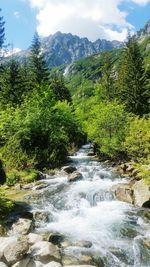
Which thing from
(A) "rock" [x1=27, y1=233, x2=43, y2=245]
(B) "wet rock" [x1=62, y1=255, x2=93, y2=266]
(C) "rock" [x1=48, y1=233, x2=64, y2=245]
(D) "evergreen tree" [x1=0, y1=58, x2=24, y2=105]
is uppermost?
(D) "evergreen tree" [x1=0, y1=58, x2=24, y2=105]

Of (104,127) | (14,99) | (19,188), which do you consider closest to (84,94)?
(14,99)

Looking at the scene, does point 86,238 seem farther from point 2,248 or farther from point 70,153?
point 70,153

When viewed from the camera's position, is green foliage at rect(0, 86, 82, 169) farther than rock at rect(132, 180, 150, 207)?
Yes

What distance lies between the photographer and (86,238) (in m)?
15.0

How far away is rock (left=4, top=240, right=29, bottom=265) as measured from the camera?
11.7 metres

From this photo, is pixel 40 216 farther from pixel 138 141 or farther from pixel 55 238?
pixel 138 141

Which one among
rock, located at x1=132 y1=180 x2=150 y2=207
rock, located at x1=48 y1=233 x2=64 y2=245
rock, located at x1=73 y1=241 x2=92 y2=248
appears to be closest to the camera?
rock, located at x1=73 y1=241 x2=92 y2=248

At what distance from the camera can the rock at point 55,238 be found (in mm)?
14453

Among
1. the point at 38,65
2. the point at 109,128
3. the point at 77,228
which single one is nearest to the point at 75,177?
the point at 77,228

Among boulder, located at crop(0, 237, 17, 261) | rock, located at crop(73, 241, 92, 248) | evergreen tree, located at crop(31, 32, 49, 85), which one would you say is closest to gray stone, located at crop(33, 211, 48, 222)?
rock, located at crop(73, 241, 92, 248)

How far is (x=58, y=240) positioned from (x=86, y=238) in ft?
4.19

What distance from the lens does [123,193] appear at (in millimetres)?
20219

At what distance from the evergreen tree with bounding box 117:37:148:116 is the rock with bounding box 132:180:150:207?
34.6 m

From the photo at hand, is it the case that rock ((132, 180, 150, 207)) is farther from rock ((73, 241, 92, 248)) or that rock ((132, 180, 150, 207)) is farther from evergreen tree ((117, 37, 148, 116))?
evergreen tree ((117, 37, 148, 116))
